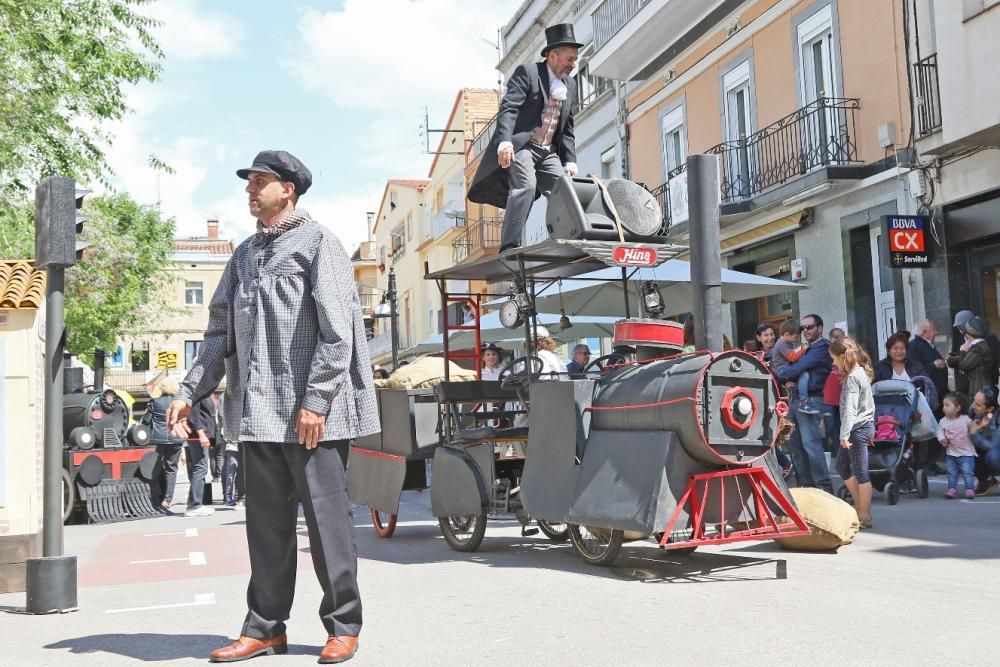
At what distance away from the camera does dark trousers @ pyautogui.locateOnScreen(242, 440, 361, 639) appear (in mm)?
4871

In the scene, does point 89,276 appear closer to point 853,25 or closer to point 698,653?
point 853,25

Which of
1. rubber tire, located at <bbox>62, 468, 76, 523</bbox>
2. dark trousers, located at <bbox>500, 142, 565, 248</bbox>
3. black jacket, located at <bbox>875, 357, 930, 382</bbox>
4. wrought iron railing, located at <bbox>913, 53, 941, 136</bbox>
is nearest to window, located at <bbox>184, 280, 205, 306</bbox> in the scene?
rubber tire, located at <bbox>62, 468, 76, 523</bbox>

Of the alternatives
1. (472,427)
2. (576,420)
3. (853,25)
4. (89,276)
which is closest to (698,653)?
(576,420)

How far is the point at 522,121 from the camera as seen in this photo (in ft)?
28.5

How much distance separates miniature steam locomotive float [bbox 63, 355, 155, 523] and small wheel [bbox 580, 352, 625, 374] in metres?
8.45

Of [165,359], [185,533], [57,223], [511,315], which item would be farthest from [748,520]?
[165,359]

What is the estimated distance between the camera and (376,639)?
5.41 m

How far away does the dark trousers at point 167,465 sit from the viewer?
1556 cm

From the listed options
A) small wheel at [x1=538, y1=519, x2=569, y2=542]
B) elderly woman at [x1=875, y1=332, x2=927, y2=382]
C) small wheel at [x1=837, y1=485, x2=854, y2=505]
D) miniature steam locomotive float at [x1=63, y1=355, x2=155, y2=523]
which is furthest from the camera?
miniature steam locomotive float at [x1=63, y1=355, x2=155, y2=523]

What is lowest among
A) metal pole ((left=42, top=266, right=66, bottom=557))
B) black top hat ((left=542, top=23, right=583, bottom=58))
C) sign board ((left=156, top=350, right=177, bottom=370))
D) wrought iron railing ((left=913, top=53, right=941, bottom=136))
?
metal pole ((left=42, top=266, right=66, bottom=557))

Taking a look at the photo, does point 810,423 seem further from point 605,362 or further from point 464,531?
point 464,531

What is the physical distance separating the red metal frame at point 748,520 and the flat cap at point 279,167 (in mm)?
2950

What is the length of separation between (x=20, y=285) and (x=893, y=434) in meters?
7.60

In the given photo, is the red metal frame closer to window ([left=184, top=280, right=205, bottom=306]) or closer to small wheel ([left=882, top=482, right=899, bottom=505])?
small wheel ([left=882, top=482, right=899, bottom=505])
